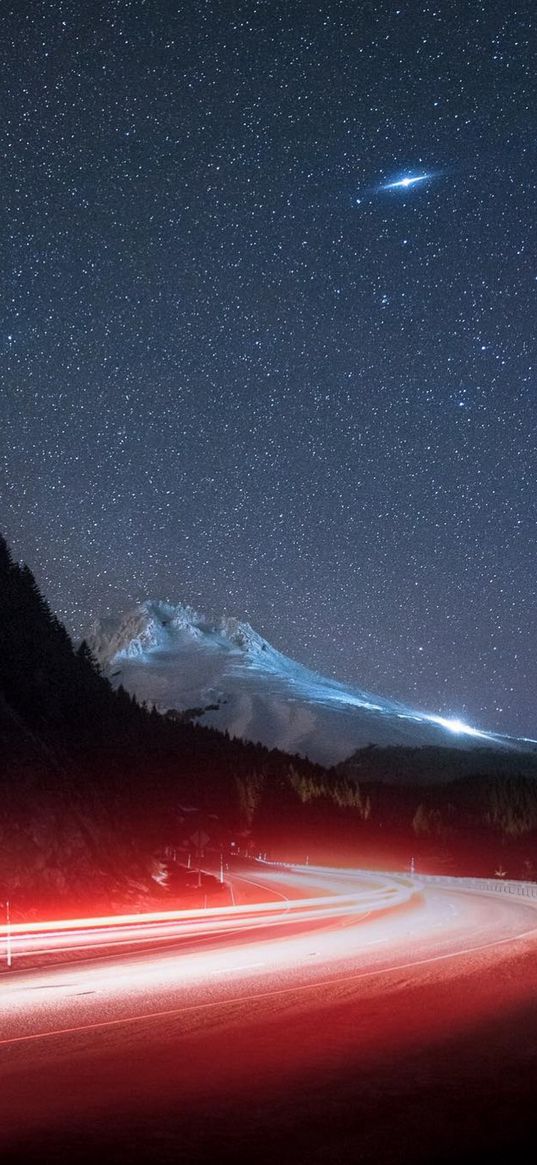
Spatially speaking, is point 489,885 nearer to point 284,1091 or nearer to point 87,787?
point 87,787

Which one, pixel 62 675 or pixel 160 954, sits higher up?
pixel 62 675

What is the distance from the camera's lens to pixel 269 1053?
9062 mm

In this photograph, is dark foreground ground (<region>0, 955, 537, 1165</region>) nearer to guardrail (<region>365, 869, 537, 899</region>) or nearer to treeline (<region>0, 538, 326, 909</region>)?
treeline (<region>0, 538, 326, 909</region>)

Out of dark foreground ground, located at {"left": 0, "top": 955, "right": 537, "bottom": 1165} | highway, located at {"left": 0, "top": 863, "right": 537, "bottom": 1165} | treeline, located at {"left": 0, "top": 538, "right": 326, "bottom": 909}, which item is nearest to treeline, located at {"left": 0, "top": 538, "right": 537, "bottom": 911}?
treeline, located at {"left": 0, "top": 538, "right": 326, "bottom": 909}

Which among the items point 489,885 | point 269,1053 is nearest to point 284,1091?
point 269,1053

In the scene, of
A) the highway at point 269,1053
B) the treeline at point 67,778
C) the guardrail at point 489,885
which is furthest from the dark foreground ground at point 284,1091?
the guardrail at point 489,885

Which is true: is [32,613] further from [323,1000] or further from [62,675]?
[323,1000]

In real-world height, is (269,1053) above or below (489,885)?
above

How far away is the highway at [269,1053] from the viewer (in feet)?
21.2

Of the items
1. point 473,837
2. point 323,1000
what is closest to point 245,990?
point 323,1000

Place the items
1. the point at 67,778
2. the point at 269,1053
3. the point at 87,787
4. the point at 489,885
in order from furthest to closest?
the point at 489,885
the point at 87,787
the point at 67,778
the point at 269,1053

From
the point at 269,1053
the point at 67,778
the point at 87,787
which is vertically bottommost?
the point at 269,1053

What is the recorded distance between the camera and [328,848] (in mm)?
137875

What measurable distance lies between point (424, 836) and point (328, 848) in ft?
76.3
